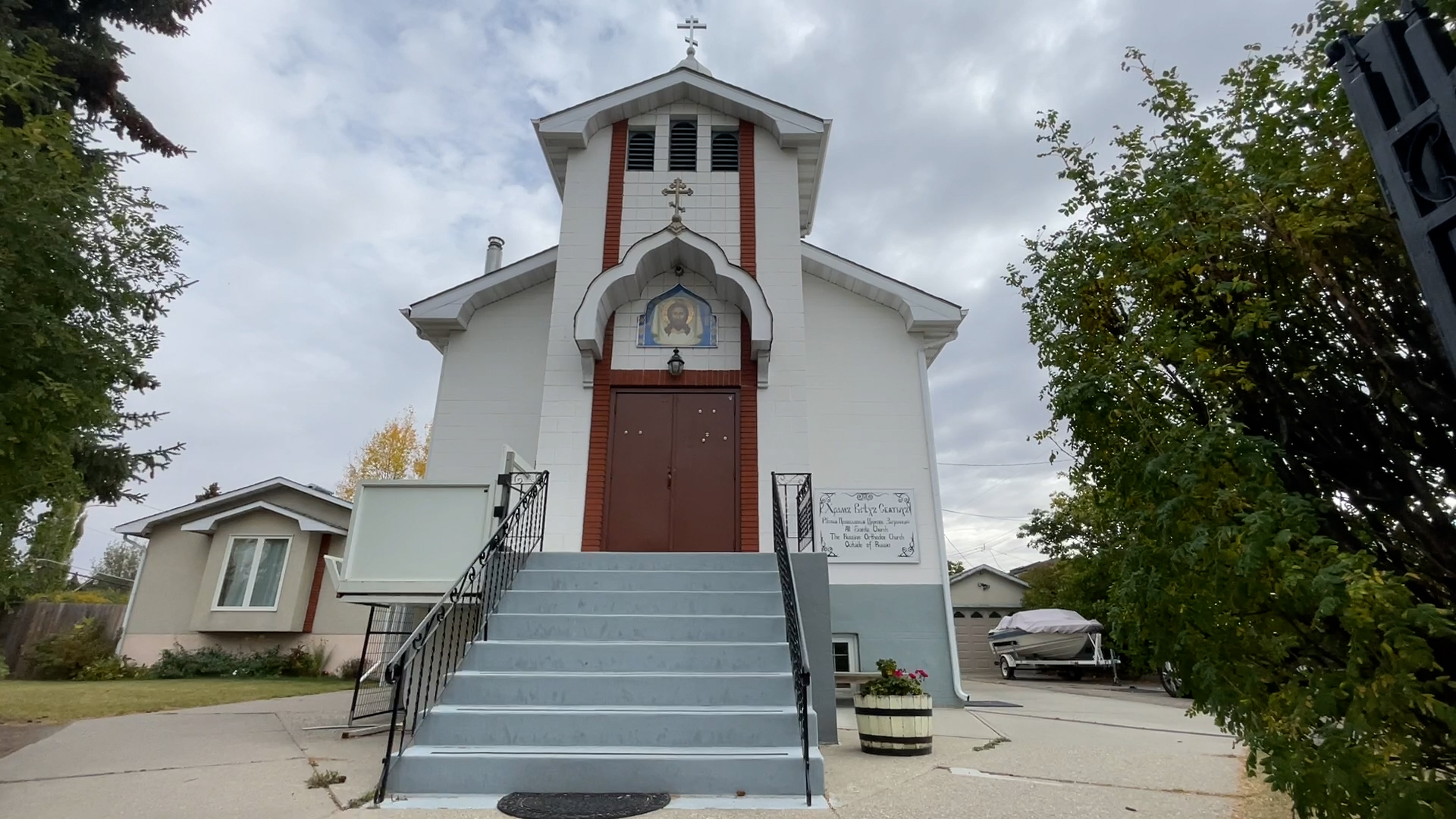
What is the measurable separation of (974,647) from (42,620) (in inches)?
987

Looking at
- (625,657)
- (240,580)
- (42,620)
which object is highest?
(240,580)

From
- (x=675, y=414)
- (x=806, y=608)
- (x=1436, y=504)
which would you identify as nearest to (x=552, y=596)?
(x=806, y=608)

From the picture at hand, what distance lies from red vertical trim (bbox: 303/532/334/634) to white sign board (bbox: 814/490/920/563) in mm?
12769

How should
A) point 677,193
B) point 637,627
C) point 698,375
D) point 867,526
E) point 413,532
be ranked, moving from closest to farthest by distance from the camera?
point 637,627
point 413,532
point 698,375
point 867,526
point 677,193

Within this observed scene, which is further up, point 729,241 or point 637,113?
point 637,113

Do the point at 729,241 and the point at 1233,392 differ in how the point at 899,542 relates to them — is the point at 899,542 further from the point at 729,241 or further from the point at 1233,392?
the point at 1233,392

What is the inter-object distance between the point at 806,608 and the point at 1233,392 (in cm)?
431

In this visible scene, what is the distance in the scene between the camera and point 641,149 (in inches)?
428

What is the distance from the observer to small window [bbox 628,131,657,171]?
10.8 m

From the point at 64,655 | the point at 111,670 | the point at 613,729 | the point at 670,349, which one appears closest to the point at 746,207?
the point at 670,349

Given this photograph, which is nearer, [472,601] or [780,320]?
[472,601]

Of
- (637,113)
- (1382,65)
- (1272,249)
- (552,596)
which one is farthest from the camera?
(637,113)

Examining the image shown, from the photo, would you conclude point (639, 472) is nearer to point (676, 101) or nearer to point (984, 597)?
point (676, 101)

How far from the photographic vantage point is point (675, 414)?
9.16m
